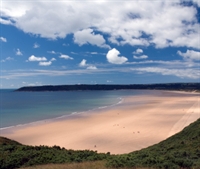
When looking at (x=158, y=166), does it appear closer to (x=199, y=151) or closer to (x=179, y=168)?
(x=179, y=168)

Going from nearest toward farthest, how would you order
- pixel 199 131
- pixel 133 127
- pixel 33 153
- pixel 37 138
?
pixel 33 153
pixel 199 131
pixel 37 138
pixel 133 127

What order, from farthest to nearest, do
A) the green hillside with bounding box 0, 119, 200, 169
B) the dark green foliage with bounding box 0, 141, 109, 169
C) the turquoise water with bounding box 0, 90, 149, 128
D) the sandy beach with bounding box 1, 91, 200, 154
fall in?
the turquoise water with bounding box 0, 90, 149, 128 → the sandy beach with bounding box 1, 91, 200, 154 → the dark green foliage with bounding box 0, 141, 109, 169 → the green hillside with bounding box 0, 119, 200, 169

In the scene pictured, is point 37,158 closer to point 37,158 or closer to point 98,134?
point 37,158

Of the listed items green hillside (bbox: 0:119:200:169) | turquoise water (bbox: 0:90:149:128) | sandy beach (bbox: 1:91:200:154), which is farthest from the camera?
turquoise water (bbox: 0:90:149:128)

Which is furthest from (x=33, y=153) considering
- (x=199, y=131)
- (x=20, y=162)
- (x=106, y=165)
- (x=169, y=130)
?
(x=169, y=130)

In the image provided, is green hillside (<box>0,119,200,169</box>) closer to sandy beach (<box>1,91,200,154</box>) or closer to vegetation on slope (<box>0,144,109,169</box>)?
vegetation on slope (<box>0,144,109,169</box>)

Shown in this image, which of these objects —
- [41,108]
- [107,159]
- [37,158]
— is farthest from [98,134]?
[41,108]

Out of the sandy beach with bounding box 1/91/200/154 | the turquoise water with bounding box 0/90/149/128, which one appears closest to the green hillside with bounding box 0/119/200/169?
the sandy beach with bounding box 1/91/200/154

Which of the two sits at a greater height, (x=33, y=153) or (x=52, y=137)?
(x=33, y=153)

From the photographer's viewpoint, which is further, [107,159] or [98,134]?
[98,134]

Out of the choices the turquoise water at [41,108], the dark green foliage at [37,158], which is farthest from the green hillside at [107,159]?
the turquoise water at [41,108]

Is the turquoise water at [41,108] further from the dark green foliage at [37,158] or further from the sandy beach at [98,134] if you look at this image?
the dark green foliage at [37,158]
